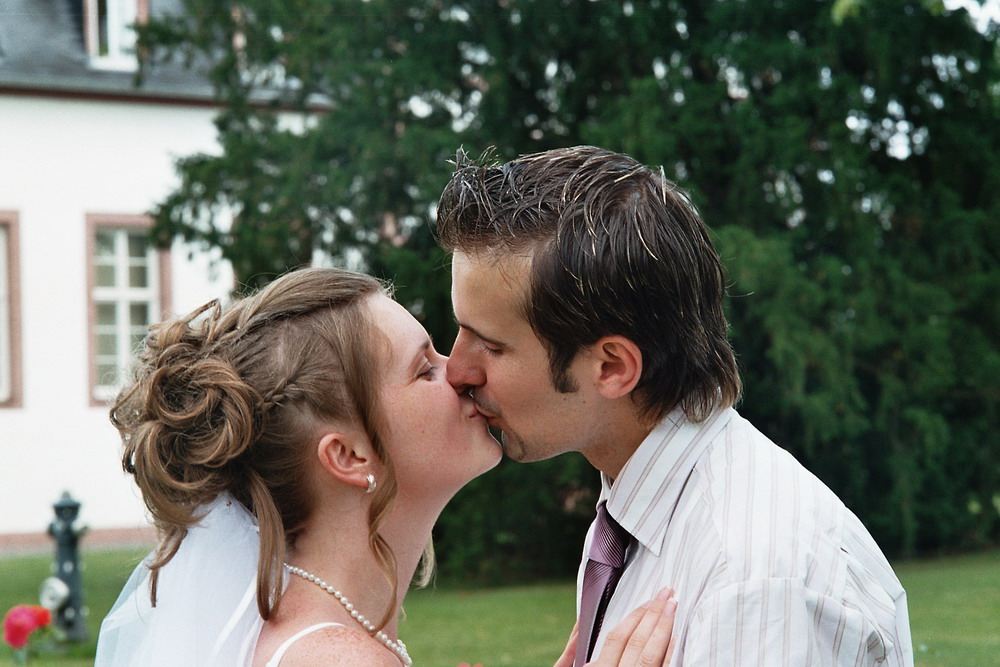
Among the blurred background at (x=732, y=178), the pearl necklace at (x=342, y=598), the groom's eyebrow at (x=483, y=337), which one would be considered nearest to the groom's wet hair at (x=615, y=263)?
the groom's eyebrow at (x=483, y=337)

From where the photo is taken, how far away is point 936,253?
10195 millimetres

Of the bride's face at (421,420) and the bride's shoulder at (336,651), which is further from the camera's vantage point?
the bride's face at (421,420)

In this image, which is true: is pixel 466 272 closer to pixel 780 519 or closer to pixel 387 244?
pixel 780 519

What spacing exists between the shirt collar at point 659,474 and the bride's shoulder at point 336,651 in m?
0.58

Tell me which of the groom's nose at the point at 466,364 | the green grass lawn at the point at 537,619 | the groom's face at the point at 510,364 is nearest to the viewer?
the groom's face at the point at 510,364

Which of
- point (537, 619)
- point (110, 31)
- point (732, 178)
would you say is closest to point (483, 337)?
point (537, 619)

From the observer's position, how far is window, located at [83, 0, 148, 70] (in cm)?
1773

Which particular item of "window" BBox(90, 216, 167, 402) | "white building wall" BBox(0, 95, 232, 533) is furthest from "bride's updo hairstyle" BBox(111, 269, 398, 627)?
"window" BBox(90, 216, 167, 402)

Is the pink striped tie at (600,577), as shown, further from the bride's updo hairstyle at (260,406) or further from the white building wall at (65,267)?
the white building wall at (65,267)

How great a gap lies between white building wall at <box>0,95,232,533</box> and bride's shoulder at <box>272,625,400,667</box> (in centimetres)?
1498

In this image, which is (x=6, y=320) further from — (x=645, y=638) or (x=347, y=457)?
(x=645, y=638)

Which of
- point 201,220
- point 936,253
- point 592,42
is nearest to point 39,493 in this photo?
point 201,220

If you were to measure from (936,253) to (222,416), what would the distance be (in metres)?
8.85

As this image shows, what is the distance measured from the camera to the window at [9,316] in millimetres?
17203
